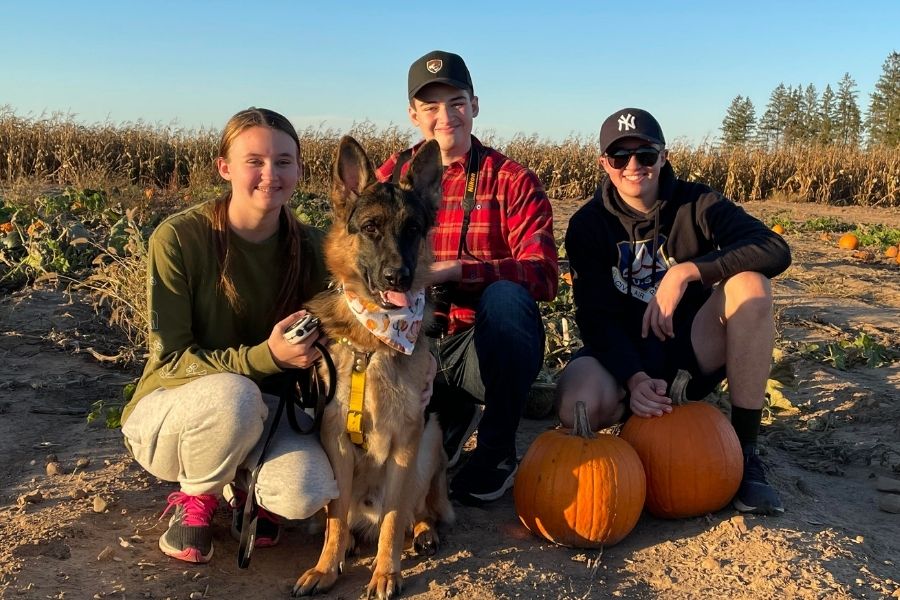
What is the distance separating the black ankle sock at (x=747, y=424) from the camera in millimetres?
4012

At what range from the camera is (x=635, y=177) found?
4117mm

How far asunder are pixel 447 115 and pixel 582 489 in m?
2.25

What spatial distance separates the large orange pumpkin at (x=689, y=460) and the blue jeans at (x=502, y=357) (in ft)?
2.28

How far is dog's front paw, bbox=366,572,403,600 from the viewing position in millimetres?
3107

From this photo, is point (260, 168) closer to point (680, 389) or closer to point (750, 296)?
point (680, 389)

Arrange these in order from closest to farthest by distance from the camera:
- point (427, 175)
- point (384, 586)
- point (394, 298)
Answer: point (384, 586) → point (394, 298) → point (427, 175)

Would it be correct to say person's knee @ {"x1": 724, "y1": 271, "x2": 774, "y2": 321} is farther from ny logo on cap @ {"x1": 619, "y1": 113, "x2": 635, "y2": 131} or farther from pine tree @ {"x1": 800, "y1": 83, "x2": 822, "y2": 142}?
pine tree @ {"x1": 800, "y1": 83, "x2": 822, "y2": 142}

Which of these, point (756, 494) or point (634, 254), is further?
point (634, 254)

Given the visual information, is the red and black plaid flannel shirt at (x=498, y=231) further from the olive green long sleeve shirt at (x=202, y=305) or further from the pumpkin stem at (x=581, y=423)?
the olive green long sleeve shirt at (x=202, y=305)

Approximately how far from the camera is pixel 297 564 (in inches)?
138

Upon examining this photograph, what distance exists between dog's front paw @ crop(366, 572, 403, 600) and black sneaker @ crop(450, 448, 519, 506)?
95 centimetres

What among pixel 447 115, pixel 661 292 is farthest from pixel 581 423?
pixel 447 115

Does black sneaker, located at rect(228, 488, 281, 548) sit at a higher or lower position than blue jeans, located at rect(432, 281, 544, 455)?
lower

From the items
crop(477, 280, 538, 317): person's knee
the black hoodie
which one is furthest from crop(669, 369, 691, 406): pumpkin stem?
crop(477, 280, 538, 317): person's knee
